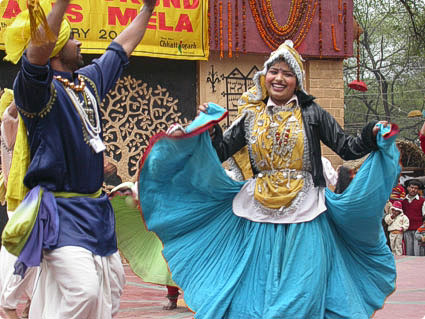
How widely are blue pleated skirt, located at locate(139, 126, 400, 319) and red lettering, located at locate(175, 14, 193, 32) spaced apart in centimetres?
565

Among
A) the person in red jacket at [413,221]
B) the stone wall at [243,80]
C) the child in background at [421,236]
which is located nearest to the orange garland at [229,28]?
the stone wall at [243,80]

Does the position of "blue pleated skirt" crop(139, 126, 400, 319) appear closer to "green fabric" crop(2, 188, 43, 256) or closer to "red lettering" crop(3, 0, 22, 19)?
"green fabric" crop(2, 188, 43, 256)

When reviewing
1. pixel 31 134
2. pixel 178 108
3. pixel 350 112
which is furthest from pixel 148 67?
pixel 350 112

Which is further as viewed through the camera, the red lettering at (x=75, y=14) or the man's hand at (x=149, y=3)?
the red lettering at (x=75, y=14)

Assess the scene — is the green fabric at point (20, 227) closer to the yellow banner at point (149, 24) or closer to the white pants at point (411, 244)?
the yellow banner at point (149, 24)

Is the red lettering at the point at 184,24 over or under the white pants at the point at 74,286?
over

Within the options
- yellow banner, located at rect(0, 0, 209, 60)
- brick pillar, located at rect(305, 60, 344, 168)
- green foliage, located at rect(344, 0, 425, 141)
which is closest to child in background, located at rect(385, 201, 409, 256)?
brick pillar, located at rect(305, 60, 344, 168)

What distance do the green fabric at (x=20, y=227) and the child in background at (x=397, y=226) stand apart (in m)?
9.89

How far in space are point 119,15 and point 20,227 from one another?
7182 millimetres

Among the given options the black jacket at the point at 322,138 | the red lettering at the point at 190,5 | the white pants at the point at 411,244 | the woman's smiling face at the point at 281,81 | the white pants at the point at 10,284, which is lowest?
the white pants at the point at 411,244

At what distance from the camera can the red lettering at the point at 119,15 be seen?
10484 millimetres

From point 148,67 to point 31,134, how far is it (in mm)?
7434

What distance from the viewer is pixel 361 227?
539 cm

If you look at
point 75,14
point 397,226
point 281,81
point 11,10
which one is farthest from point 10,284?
point 397,226
